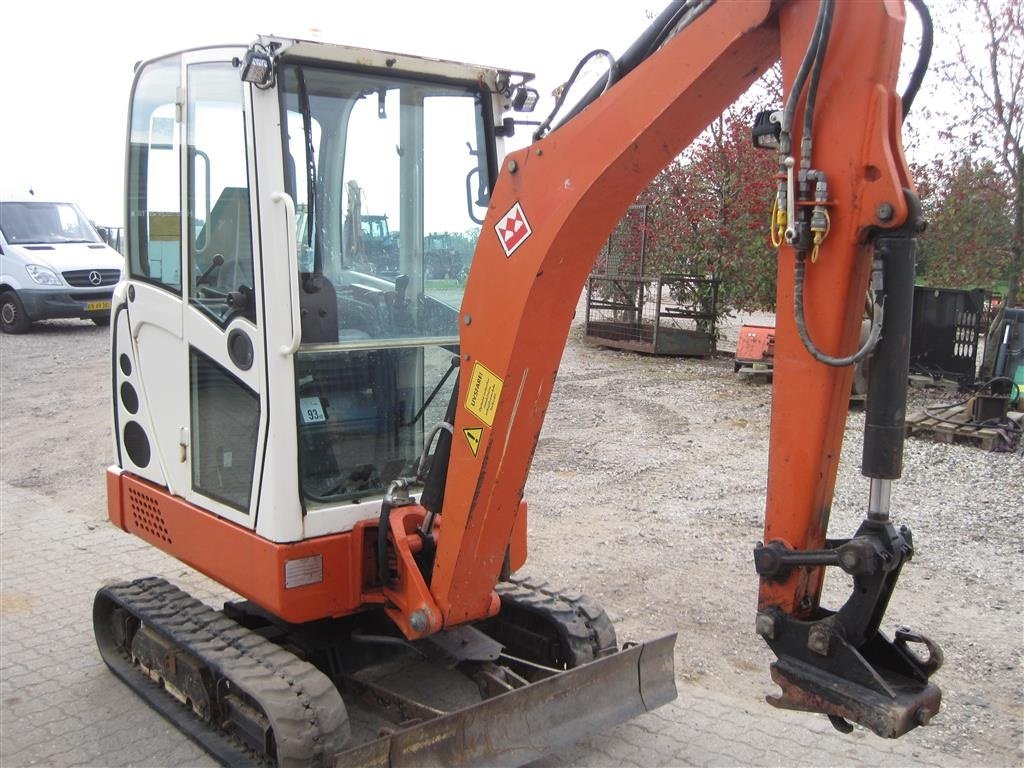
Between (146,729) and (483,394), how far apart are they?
221 cm

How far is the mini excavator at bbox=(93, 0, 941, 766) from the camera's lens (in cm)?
246

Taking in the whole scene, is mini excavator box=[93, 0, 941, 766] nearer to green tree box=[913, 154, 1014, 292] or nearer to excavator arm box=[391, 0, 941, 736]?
excavator arm box=[391, 0, 941, 736]

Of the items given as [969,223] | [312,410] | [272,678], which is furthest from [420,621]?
[969,223]

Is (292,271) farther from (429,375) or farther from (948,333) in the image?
(948,333)

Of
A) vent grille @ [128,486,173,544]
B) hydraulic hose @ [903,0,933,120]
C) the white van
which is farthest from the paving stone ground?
the white van

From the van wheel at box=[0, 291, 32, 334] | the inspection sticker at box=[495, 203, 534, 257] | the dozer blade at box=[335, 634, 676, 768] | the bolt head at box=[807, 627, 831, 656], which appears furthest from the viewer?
the van wheel at box=[0, 291, 32, 334]

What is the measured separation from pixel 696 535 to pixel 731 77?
14.0 ft

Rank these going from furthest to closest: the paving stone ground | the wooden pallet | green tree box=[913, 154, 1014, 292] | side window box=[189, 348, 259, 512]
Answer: green tree box=[913, 154, 1014, 292] → the wooden pallet → the paving stone ground → side window box=[189, 348, 259, 512]

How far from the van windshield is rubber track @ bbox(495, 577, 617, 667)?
14676mm

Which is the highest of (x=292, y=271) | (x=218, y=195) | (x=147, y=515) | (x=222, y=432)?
(x=218, y=195)

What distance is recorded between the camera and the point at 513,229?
3.04 meters

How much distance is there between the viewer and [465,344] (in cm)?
324

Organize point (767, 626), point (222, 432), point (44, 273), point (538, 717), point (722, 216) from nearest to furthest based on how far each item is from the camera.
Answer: point (767, 626)
point (538, 717)
point (222, 432)
point (722, 216)
point (44, 273)

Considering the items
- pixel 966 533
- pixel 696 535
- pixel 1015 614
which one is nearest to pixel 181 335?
pixel 696 535
